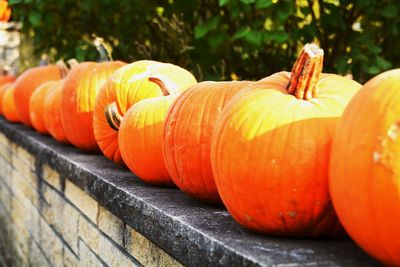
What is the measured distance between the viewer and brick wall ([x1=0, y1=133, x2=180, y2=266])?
8.65 feet

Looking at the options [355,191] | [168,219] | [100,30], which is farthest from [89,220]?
[100,30]

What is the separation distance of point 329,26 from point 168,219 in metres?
2.74

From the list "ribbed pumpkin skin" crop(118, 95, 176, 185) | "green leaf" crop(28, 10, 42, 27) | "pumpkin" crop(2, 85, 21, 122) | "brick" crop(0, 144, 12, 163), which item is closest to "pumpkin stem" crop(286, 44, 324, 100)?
"ribbed pumpkin skin" crop(118, 95, 176, 185)

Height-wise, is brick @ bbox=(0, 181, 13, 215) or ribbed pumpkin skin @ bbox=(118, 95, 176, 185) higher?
ribbed pumpkin skin @ bbox=(118, 95, 176, 185)

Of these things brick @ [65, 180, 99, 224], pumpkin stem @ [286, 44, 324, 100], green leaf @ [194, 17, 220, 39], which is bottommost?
brick @ [65, 180, 99, 224]

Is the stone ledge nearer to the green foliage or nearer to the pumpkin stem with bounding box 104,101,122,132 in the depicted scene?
the pumpkin stem with bounding box 104,101,122,132

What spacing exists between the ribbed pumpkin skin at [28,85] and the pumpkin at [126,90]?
281 centimetres

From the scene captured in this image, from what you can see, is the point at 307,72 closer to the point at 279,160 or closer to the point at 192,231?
the point at 279,160

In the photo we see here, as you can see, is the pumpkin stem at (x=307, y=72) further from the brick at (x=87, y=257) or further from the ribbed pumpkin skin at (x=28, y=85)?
the ribbed pumpkin skin at (x=28, y=85)

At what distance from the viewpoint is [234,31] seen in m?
5.27

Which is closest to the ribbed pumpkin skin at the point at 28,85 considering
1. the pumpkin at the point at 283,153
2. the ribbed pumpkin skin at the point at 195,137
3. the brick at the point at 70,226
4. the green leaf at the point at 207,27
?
the green leaf at the point at 207,27

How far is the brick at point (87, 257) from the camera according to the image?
3048mm

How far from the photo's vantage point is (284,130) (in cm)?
180

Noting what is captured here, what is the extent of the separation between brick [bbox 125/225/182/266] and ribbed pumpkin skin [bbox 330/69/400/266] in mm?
665
